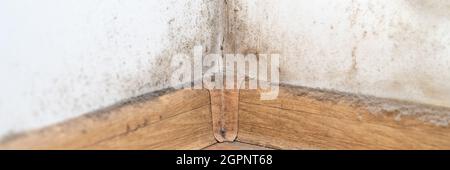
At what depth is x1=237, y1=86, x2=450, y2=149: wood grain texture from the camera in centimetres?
127

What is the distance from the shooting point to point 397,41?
4.27 feet

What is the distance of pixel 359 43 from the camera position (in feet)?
4.44

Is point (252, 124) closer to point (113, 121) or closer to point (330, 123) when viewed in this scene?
point (330, 123)

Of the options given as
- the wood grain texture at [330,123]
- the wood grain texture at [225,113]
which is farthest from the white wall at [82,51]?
the wood grain texture at [330,123]

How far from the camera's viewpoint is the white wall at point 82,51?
104 centimetres

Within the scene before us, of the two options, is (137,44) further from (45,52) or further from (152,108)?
(45,52)

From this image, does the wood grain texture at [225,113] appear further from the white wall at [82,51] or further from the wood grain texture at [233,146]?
the white wall at [82,51]

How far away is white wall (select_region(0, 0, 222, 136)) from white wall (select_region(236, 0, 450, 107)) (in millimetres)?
226

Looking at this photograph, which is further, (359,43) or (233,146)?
(233,146)

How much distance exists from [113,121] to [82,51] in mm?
181

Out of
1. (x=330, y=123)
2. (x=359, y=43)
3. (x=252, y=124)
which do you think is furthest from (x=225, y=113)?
(x=359, y=43)

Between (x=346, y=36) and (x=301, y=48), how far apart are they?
0.13 metres

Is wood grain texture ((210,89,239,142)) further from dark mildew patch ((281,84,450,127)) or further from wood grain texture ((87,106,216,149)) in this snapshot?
dark mildew patch ((281,84,450,127))
